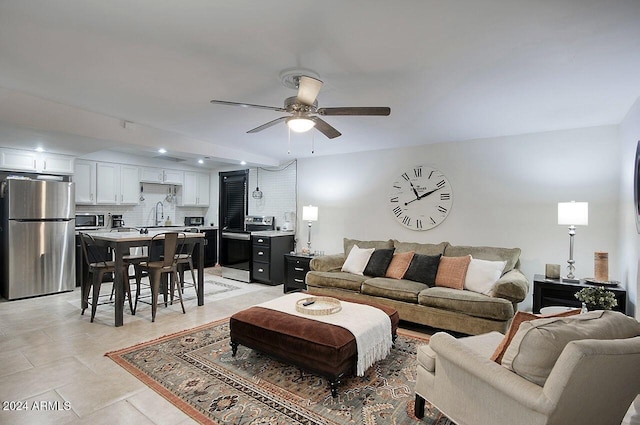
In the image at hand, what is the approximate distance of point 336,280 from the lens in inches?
171

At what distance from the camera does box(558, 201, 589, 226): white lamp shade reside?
10.8 feet

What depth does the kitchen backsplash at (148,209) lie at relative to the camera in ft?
20.9

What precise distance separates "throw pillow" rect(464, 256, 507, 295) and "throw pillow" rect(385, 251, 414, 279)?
29.4 inches

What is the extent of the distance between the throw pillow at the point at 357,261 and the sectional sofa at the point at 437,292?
0.27 ft

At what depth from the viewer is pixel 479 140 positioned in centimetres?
435

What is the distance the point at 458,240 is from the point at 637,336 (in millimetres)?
2995

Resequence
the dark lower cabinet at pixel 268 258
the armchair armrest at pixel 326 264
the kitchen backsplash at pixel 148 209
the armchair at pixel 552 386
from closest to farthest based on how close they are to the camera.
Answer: the armchair at pixel 552 386 < the armchair armrest at pixel 326 264 < the dark lower cabinet at pixel 268 258 < the kitchen backsplash at pixel 148 209

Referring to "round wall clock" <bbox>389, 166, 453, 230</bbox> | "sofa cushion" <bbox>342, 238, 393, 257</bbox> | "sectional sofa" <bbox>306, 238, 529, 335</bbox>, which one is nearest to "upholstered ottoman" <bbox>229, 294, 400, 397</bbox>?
"sectional sofa" <bbox>306, 238, 529, 335</bbox>

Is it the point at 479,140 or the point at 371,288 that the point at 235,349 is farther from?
the point at 479,140

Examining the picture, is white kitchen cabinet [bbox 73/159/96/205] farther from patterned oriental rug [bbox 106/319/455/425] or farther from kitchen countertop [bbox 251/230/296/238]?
patterned oriental rug [bbox 106/319/455/425]

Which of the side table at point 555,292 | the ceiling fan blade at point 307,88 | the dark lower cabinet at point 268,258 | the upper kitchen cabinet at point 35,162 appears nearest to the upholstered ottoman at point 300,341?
the ceiling fan blade at point 307,88

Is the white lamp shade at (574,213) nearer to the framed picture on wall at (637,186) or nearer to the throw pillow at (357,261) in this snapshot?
the framed picture on wall at (637,186)

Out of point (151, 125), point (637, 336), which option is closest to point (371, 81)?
point (637, 336)

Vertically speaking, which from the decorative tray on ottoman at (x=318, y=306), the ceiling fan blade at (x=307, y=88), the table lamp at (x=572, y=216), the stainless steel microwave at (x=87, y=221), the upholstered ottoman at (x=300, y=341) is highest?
the ceiling fan blade at (x=307, y=88)
